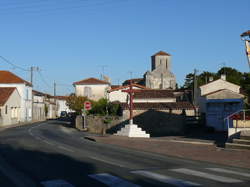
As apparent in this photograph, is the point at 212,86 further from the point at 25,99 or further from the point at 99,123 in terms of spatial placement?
the point at 25,99

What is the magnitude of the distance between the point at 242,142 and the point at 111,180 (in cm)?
1021

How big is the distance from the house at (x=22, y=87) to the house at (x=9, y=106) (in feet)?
7.08

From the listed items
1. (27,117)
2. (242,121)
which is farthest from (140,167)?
(27,117)

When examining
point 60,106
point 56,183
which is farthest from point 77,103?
point 60,106

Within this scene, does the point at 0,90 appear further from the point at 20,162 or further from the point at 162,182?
the point at 162,182

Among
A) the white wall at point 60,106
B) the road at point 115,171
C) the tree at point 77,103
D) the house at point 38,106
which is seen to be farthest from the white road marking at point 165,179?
the white wall at point 60,106

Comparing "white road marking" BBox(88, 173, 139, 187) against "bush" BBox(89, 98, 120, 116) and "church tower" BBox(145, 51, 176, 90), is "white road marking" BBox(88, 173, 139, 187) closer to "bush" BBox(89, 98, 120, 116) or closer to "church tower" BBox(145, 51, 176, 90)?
"bush" BBox(89, 98, 120, 116)

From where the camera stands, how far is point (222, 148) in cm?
1828

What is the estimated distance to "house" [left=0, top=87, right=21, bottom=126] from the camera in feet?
166

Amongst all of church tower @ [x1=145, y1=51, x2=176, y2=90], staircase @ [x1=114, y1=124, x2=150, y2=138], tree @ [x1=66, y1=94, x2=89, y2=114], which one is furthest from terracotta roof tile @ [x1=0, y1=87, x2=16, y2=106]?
church tower @ [x1=145, y1=51, x2=176, y2=90]

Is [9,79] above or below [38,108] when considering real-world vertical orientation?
above

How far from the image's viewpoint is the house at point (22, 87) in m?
62.9

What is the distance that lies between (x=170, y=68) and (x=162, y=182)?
352 feet

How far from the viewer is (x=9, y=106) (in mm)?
54219
